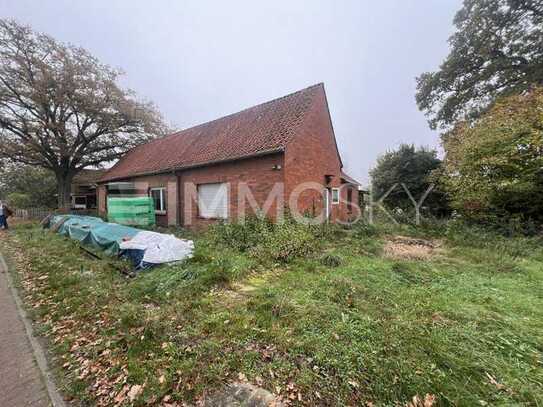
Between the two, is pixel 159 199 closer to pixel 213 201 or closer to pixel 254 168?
pixel 213 201

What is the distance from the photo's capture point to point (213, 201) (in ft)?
33.3

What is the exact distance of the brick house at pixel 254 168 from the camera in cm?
838

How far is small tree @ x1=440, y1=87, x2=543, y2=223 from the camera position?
8031 mm

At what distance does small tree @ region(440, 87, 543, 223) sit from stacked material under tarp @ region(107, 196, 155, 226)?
1398 cm

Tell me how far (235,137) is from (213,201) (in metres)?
3.08

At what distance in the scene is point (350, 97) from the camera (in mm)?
21047

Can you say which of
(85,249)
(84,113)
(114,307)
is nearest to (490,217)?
(114,307)

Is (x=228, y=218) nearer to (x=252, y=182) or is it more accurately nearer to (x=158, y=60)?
(x=252, y=182)

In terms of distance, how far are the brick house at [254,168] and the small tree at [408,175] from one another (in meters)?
5.56

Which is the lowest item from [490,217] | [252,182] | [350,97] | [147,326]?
[147,326]

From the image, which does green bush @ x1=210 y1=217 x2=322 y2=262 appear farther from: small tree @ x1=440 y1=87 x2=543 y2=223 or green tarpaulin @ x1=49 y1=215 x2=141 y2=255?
small tree @ x1=440 y1=87 x2=543 y2=223

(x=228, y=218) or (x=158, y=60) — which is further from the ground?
(x=158, y=60)

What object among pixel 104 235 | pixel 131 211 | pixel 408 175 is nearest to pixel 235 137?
pixel 131 211

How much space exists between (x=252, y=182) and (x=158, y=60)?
17726 millimetres
